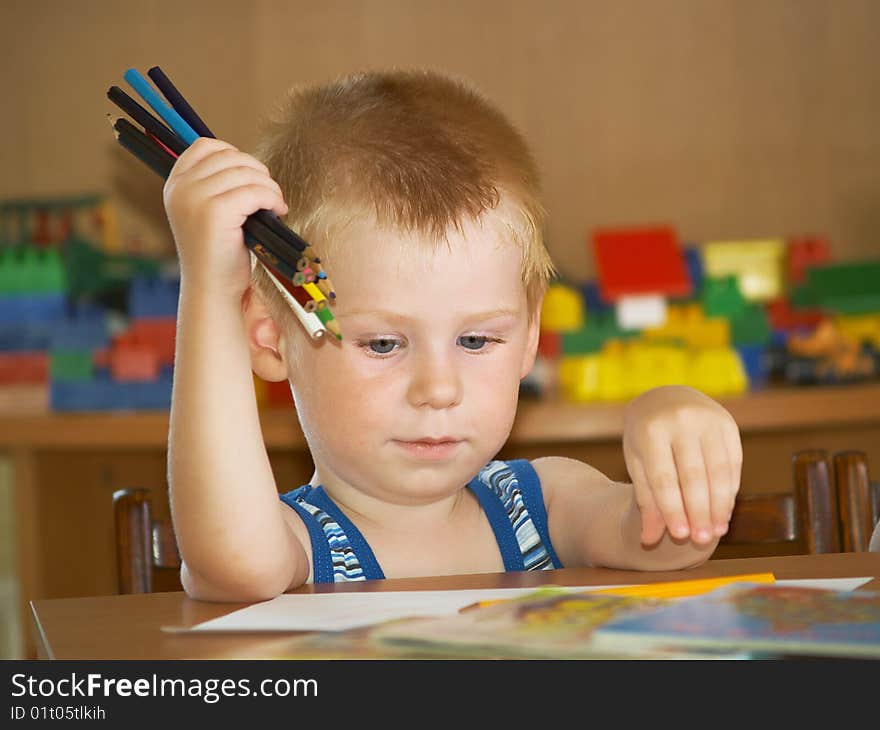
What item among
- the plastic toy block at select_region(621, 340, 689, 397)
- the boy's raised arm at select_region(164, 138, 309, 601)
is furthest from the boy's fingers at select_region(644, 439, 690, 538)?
the plastic toy block at select_region(621, 340, 689, 397)

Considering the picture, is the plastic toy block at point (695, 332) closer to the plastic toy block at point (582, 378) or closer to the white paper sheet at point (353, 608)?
the plastic toy block at point (582, 378)

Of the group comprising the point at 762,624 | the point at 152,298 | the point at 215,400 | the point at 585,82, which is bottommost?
the point at 762,624

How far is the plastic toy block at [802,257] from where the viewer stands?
2.40 meters

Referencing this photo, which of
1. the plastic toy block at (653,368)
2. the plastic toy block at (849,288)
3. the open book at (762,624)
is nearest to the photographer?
the open book at (762,624)

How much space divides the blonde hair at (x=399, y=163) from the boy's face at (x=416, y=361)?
0.7 inches

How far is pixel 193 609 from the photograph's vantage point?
0.64 m

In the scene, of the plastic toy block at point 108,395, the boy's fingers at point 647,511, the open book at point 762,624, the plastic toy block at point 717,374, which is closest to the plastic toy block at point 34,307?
the plastic toy block at point 108,395

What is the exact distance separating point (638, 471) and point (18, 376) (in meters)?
1.83

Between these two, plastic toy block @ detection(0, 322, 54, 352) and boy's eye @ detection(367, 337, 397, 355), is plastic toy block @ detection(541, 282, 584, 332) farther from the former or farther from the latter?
boy's eye @ detection(367, 337, 397, 355)

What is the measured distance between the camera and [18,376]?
2.32 m

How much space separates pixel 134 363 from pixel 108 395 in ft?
0.25

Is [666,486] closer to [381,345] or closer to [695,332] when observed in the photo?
[381,345]

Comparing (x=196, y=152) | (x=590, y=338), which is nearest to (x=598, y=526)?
(x=196, y=152)
